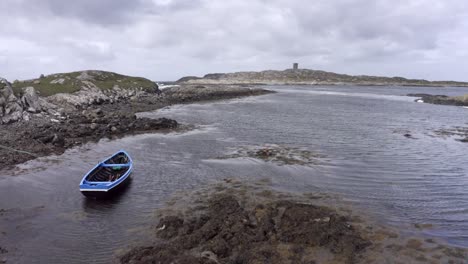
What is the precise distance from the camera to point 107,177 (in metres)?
23.2

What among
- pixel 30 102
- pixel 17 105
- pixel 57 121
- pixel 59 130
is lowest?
pixel 59 130

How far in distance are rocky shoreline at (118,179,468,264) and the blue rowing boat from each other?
14.2 ft

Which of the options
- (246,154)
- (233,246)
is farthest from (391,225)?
(246,154)

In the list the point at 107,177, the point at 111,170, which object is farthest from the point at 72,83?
the point at 107,177

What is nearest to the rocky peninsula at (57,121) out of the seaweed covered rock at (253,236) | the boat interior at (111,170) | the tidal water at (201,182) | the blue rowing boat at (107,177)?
the tidal water at (201,182)

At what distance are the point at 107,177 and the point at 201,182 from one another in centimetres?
685

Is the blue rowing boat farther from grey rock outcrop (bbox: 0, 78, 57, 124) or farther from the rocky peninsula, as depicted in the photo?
grey rock outcrop (bbox: 0, 78, 57, 124)

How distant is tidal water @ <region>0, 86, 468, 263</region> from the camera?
49.5 feet

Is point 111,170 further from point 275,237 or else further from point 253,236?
point 275,237

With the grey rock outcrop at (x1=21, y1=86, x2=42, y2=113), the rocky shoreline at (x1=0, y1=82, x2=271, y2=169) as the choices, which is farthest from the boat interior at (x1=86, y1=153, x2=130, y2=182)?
the grey rock outcrop at (x1=21, y1=86, x2=42, y2=113)

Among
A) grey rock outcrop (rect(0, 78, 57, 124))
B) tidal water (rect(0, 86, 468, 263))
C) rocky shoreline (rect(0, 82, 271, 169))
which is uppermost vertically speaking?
grey rock outcrop (rect(0, 78, 57, 124))

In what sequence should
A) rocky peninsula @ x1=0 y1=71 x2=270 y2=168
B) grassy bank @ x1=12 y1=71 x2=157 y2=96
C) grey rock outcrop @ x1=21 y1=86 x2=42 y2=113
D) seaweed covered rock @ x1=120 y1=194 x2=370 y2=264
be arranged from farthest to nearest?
1. grassy bank @ x1=12 y1=71 x2=157 y2=96
2. grey rock outcrop @ x1=21 y1=86 x2=42 y2=113
3. rocky peninsula @ x1=0 y1=71 x2=270 y2=168
4. seaweed covered rock @ x1=120 y1=194 x2=370 y2=264

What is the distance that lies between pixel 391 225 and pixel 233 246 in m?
8.05

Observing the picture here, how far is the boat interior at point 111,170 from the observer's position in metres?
22.5
